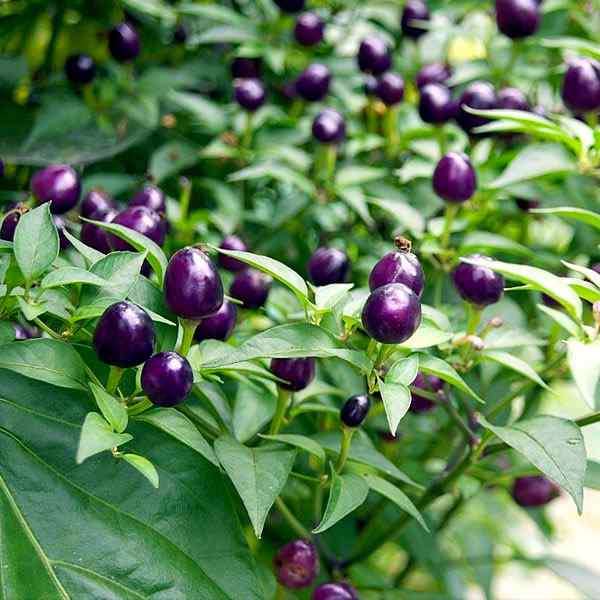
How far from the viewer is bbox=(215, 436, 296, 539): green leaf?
741mm

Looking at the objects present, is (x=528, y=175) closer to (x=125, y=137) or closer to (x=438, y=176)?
(x=438, y=176)

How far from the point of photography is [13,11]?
163 cm

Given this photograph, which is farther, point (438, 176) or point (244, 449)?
point (438, 176)

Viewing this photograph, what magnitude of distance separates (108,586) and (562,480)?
358 mm

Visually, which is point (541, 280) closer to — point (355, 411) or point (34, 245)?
point (355, 411)

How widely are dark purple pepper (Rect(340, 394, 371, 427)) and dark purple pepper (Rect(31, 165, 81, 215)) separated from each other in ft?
1.25

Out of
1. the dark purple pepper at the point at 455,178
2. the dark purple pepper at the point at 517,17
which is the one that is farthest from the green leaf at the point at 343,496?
the dark purple pepper at the point at 517,17

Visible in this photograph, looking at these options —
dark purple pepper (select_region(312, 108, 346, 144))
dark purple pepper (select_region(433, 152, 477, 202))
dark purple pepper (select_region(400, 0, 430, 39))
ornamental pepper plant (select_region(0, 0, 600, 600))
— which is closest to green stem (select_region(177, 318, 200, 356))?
ornamental pepper plant (select_region(0, 0, 600, 600))

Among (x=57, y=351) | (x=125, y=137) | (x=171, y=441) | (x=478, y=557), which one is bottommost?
(x=478, y=557)

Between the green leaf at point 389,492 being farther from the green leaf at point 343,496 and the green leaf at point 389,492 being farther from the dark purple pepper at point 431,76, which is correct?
the dark purple pepper at point 431,76

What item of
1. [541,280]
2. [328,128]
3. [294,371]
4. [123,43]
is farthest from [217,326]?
[123,43]

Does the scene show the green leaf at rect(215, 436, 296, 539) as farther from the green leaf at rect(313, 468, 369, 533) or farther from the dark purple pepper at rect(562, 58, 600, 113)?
the dark purple pepper at rect(562, 58, 600, 113)

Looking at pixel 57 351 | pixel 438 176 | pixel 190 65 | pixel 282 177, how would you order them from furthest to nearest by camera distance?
pixel 190 65, pixel 282 177, pixel 438 176, pixel 57 351

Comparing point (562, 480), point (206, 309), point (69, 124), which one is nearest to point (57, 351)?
point (206, 309)
